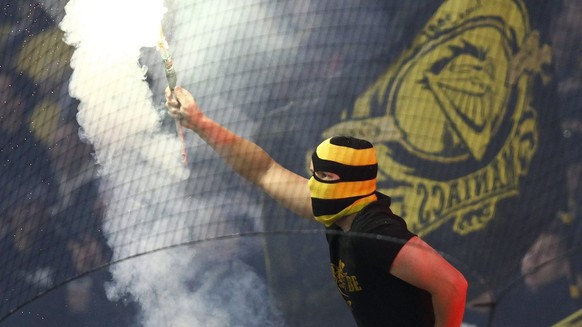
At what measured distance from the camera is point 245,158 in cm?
244

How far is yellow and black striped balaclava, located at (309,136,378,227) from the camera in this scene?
2.17 metres

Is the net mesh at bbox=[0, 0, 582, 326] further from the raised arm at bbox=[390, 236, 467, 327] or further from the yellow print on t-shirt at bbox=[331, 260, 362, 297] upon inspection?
the raised arm at bbox=[390, 236, 467, 327]

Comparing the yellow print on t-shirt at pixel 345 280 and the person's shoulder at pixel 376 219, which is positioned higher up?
the person's shoulder at pixel 376 219

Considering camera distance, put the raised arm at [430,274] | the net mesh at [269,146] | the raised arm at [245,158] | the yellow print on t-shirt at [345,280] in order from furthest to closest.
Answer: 1. the net mesh at [269,146]
2. the raised arm at [245,158]
3. the yellow print on t-shirt at [345,280]
4. the raised arm at [430,274]

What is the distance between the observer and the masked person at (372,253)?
6.64ft

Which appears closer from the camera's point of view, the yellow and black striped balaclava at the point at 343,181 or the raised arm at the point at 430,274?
the raised arm at the point at 430,274

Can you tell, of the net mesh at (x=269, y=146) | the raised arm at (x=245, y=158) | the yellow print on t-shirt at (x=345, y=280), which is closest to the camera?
the yellow print on t-shirt at (x=345, y=280)

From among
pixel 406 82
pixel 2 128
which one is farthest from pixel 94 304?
pixel 406 82

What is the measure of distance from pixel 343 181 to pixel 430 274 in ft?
0.87

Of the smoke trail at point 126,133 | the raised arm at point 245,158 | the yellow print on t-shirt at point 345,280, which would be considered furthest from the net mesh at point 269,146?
the yellow print on t-shirt at point 345,280

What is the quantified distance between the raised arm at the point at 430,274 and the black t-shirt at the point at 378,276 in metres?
0.02

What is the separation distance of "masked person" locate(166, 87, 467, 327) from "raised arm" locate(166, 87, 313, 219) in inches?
2.3

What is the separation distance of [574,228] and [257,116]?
879 millimetres

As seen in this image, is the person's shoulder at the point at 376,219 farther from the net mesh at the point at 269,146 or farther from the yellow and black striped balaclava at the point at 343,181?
the net mesh at the point at 269,146
